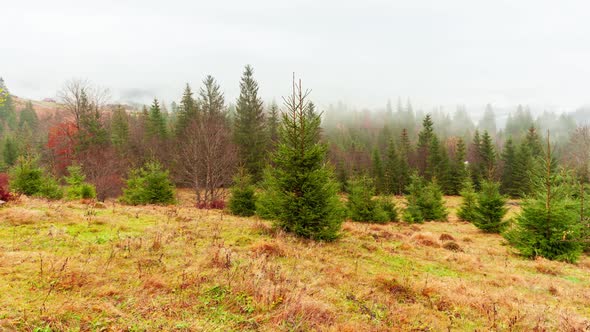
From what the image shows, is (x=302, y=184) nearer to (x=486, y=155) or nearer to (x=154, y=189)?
(x=154, y=189)

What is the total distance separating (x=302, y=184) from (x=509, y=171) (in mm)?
63626

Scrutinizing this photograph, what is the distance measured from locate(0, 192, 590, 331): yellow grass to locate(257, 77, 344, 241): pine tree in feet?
2.60

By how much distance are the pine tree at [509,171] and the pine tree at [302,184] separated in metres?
58.7

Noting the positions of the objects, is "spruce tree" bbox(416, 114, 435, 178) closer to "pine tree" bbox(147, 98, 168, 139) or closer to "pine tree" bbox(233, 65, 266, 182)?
"pine tree" bbox(233, 65, 266, 182)

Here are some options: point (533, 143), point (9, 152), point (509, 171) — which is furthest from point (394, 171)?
point (9, 152)

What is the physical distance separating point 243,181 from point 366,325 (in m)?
15.9

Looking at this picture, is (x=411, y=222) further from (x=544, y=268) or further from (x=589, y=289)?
(x=589, y=289)

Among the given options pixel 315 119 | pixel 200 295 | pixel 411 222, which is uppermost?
pixel 315 119

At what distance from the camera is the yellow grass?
168 inches

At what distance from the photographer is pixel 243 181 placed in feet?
64.6

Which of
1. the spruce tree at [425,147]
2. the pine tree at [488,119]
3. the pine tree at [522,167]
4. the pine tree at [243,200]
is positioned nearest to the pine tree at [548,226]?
the pine tree at [243,200]

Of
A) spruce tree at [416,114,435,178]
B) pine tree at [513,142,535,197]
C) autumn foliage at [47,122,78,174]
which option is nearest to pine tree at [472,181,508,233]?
spruce tree at [416,114,435,178]

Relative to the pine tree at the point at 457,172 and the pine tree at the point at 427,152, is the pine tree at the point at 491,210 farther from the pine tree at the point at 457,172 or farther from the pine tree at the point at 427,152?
the pine tree at the point at 427,152

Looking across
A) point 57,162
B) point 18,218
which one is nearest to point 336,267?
point 18,218
